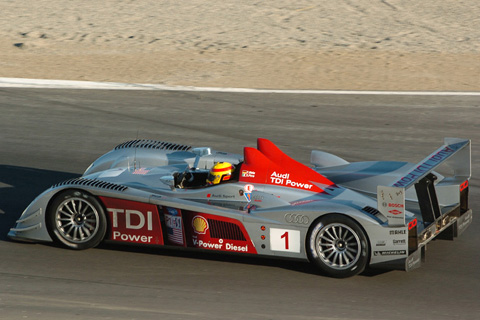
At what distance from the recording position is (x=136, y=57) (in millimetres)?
21188

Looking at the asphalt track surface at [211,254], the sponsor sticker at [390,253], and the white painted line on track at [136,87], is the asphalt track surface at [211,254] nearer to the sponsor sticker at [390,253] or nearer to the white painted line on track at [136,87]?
the sponsor sticker at [390,253]

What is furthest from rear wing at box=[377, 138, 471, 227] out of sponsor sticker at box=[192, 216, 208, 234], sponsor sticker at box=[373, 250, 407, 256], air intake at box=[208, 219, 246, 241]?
sponsor sticker at box=[192, 216, 208, 234]

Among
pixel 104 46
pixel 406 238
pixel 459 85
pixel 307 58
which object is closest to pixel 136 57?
pixel 104 46

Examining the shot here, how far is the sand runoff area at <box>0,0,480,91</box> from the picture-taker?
61.7ft

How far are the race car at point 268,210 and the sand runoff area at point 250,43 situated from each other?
32.3ft

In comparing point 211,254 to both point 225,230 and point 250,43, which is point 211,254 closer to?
point 225,230

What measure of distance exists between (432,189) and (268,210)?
1.76 meters

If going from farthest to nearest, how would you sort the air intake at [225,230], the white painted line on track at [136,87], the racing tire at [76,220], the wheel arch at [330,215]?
the white painted line on track at [136,87]
the racing tire at [76,220]
the air intake at [225,230]
the wheel arch at [330,215]

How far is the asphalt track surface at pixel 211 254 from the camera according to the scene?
6439mm

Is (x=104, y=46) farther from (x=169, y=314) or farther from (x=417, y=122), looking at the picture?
(x=169, y=314)

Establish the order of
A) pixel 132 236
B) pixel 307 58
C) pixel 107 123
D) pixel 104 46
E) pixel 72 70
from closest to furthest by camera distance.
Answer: pixel 132 236
pixel 107 123
pixel 72 70
pixel 307 58
pixel 104 46

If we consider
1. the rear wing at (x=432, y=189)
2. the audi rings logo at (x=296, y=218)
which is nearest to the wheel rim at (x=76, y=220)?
the audi rings logo at (x=296, y=218)

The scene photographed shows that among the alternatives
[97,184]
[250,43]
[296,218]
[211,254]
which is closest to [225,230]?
[211,254]

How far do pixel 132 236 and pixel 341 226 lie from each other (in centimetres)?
216
